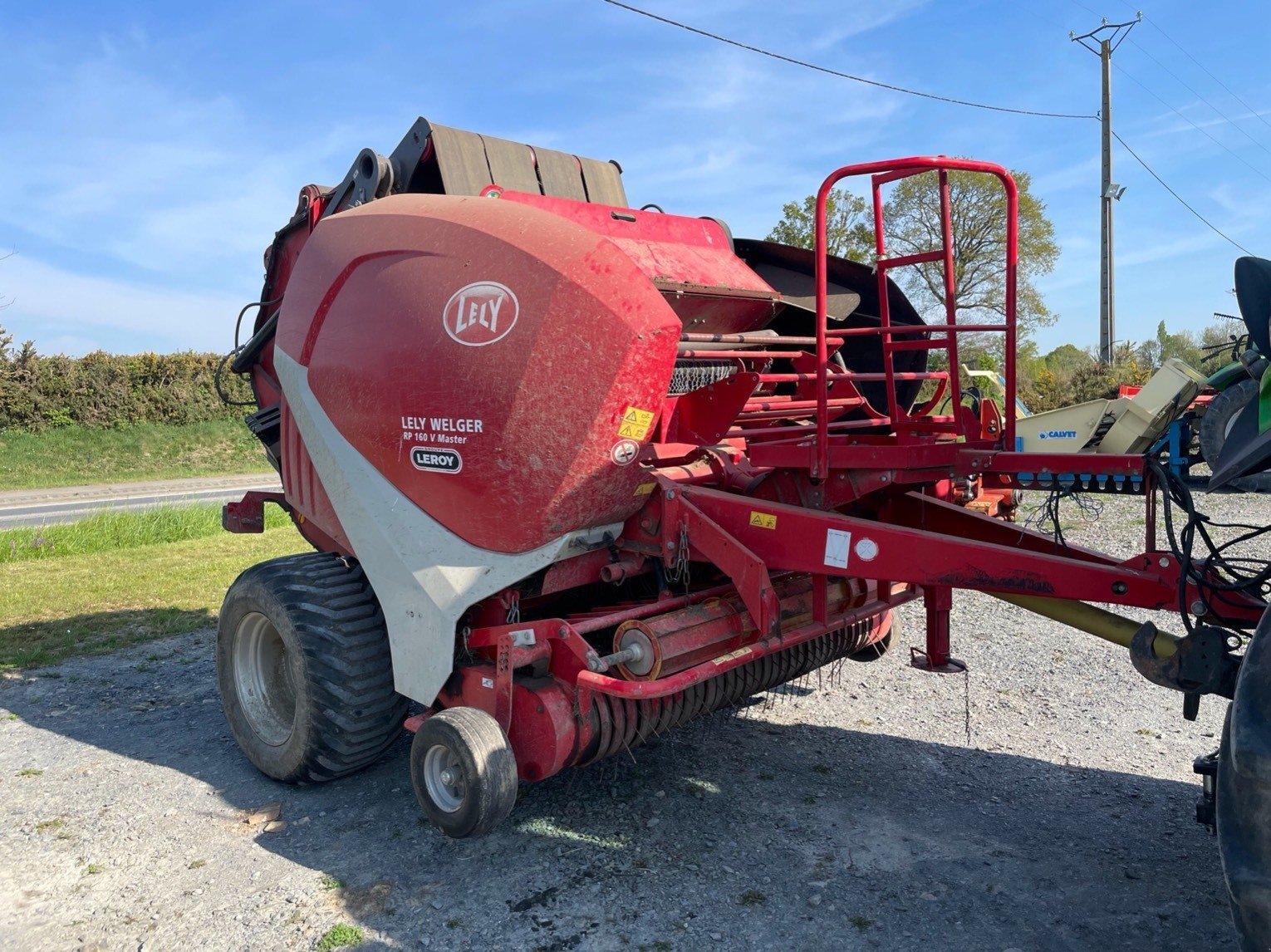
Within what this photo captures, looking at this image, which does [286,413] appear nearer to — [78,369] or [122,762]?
[122,762]

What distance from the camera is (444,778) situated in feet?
10.6

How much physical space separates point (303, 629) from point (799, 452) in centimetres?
201

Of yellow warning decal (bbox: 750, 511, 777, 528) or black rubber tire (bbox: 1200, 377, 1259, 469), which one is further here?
black rubber tire (bbox: 1200, 377, 1259, 469)

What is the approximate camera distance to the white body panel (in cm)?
339

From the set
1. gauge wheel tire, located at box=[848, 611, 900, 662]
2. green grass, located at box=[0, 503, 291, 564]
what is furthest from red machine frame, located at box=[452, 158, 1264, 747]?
green grass, located at box=[0, 503, 291, 564]

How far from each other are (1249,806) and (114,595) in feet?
25.9

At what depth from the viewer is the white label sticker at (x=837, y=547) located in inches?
118

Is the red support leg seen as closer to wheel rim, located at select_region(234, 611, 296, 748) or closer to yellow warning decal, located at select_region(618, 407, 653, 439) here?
yellow warning decal, located at select_region(618, 407, 653, 439)

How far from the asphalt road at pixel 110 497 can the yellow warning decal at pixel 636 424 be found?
1219 cm

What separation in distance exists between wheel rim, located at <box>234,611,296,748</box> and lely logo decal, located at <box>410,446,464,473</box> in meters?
1.27

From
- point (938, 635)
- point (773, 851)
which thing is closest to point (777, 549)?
point (938, 635)

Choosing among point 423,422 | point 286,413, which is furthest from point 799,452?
point 286,413

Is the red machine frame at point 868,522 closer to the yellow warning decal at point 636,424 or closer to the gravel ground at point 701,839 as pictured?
the yellow warning decal at point 636,424

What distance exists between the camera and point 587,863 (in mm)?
3258
